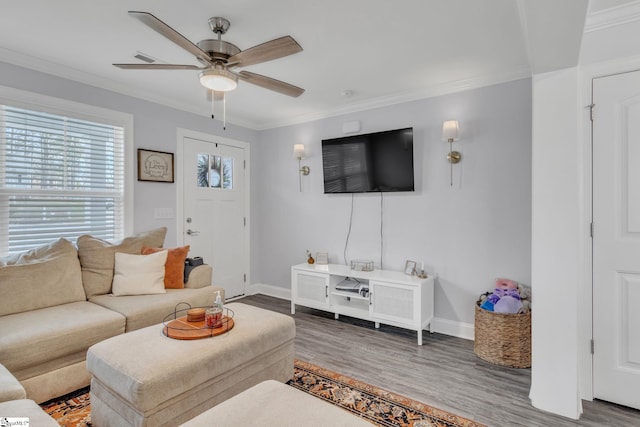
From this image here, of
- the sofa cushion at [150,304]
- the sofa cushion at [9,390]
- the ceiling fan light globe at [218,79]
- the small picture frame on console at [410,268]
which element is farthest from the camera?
the small picture frame on console at [410,268]

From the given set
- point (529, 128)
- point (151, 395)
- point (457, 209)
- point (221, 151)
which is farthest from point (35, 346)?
point (529, 128)

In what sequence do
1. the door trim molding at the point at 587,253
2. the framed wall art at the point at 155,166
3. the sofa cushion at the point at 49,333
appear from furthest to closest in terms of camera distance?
the framed wall art at the point at 155,166 < the door trim molding at the point at 587,253 < the sofa cushion at the point at 49,333

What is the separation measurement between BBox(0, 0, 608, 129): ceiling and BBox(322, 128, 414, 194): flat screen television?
490mm

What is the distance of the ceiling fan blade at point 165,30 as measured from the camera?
5.06ft

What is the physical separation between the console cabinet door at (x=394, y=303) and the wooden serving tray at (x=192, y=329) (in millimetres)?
1617

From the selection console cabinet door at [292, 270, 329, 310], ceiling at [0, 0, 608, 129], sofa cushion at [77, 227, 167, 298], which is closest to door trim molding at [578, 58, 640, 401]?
ceiling at [0, 0, 608, 129]

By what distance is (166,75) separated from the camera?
312 cm

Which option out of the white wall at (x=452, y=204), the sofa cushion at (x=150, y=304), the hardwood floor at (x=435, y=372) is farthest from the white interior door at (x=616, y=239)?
the sofa cushion at (x=150, y=304)

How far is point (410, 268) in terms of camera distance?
3.46 meters

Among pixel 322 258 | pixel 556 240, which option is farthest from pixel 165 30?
pixel 322 258

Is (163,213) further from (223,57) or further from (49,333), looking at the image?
(223,57)

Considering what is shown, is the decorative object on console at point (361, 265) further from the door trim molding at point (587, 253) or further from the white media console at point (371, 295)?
the door trim molding at point (587, 253)

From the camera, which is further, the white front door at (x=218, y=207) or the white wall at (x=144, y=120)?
the white front door at (x=218, y=207)

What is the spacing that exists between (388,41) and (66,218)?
3200 millimetres
